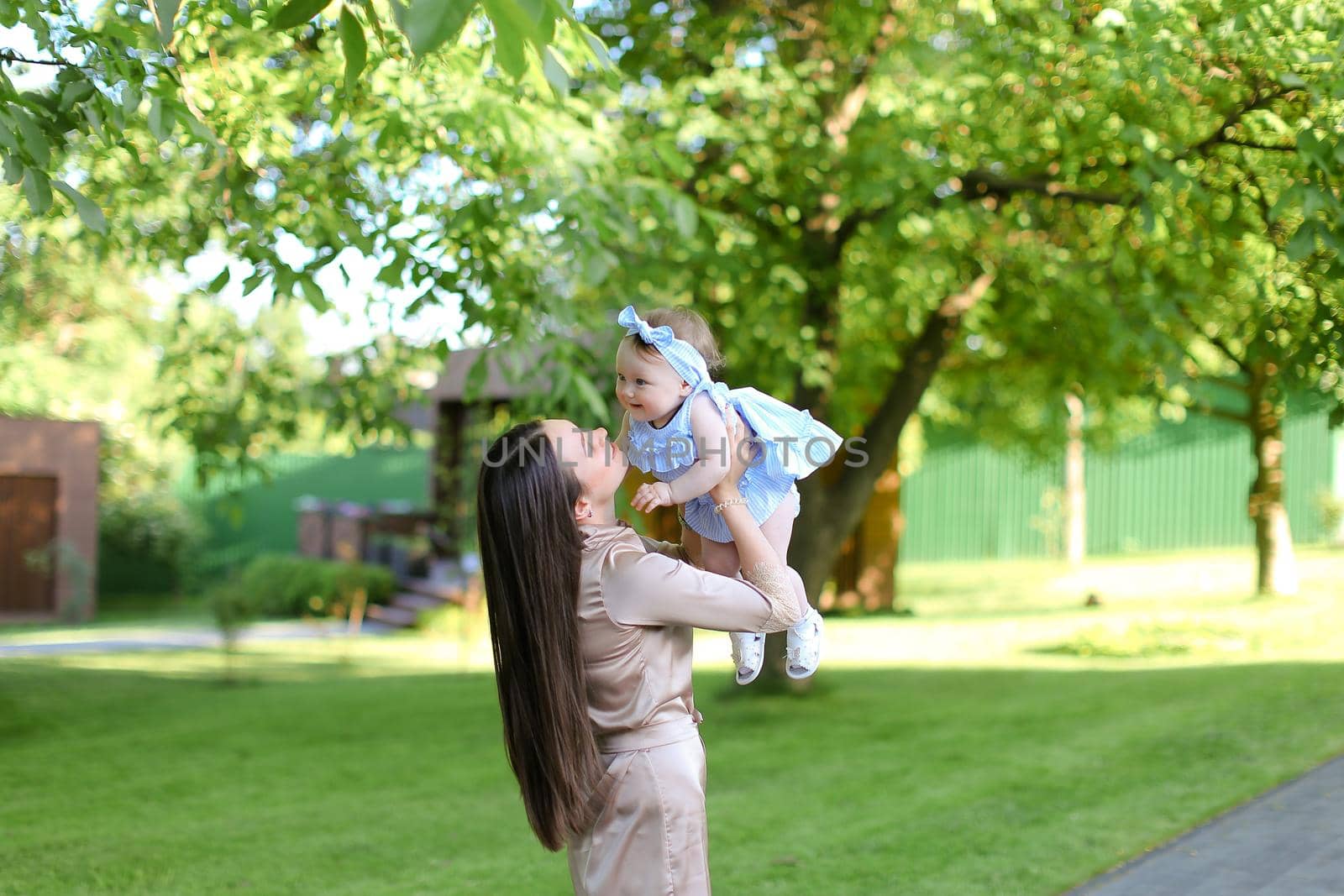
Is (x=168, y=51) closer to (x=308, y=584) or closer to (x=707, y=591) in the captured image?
(x=707, y=591)

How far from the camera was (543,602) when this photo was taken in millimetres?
2533

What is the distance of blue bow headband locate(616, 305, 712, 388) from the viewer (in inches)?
109

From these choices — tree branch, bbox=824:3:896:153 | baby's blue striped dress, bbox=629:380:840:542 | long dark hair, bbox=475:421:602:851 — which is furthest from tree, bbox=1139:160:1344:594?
long dark hair, bbox=475:421:602:851

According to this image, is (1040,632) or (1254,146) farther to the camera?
(1040,632)

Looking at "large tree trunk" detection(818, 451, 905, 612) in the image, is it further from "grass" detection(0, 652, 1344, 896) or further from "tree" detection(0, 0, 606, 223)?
"tree" detection(0, 0, 606, 223)

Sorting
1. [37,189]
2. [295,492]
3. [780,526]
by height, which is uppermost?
[37,189]

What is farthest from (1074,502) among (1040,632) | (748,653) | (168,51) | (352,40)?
(352,40)

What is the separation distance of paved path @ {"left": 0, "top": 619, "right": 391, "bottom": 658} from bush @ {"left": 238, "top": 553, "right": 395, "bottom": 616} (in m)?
0.47

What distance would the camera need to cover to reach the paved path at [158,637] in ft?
45.8

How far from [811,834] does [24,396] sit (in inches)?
648

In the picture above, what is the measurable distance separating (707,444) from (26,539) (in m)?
17.9

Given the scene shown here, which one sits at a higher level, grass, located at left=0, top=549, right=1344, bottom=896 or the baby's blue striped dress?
the baby's blue striped dress

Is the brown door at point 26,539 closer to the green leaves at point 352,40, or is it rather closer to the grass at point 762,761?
the grass at point 762,761

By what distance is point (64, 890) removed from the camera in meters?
5.06
